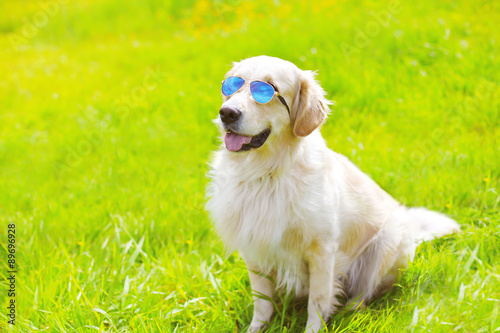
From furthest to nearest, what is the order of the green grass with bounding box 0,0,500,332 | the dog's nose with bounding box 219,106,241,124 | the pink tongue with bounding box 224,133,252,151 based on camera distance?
the green grass with bounding box 0,0,500,332 → the pink tongue with bounding box 224,133,252,151 → the dog's nose with bounding box 219,106,241,124

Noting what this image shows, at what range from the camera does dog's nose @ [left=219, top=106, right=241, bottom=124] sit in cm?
226

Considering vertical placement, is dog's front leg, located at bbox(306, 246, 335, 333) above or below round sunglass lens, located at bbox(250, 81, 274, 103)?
below

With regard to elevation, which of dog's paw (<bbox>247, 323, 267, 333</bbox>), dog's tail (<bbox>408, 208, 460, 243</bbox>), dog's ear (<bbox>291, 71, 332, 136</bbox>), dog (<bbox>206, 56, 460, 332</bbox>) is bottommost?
dog's paw (<bbox>247, 323, 267, 333</bbox>)

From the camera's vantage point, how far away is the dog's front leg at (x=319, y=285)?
2.52 m

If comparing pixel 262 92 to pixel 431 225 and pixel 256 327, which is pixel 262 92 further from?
pixel 431 225

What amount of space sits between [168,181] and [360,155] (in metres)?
1.81

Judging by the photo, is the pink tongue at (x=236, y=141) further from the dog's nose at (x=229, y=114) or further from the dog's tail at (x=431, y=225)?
the dog's tail at (x=431, y=225)

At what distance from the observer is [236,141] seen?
2377 mm

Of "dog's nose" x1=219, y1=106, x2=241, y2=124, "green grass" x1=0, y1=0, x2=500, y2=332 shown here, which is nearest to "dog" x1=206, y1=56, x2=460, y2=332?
"dog's nose" x1=219, y1=106, x2=241, y2=124

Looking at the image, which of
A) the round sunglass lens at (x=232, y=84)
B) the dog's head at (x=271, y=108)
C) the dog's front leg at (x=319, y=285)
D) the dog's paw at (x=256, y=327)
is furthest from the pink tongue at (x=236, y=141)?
the dog's paw at (x=256, y=327)

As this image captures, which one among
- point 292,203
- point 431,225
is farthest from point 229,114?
point 431,225

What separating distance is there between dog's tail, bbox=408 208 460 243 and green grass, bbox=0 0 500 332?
0.23 feet

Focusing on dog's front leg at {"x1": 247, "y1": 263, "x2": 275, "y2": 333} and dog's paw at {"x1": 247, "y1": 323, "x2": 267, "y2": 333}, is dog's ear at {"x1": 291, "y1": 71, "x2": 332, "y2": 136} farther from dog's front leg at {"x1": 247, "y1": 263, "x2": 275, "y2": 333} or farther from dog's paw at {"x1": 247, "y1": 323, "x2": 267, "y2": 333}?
dog's paw at {"x1": 247, "y1": 323, "x2": 267, "y2": 333}

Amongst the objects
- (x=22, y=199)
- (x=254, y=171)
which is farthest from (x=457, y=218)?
(x=22, y=199)
